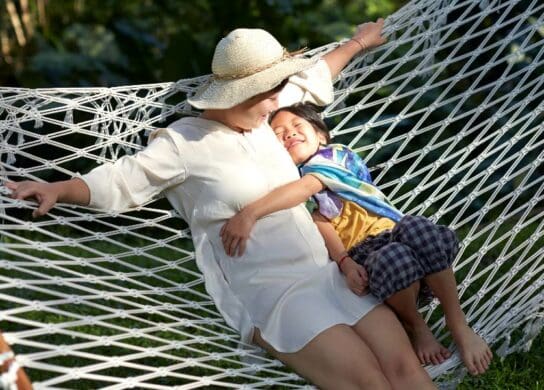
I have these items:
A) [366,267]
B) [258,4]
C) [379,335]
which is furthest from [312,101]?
[258,4]

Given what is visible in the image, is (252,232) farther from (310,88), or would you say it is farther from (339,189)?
(310,88)

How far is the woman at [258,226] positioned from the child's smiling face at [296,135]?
53 mm

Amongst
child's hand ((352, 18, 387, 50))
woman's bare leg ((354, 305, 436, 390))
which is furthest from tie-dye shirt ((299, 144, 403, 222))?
child's hand ((352, 18, 387, 50))

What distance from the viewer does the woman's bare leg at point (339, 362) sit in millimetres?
1987

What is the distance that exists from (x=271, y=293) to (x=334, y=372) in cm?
22

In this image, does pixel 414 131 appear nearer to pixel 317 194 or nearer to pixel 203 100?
pixel 317 194

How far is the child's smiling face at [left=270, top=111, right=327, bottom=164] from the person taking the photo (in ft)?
7.53

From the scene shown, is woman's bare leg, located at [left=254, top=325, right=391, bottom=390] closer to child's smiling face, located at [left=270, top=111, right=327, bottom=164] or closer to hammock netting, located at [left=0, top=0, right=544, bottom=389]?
hammock netting, located at [left=0, top=0, right=544, bottom=389]

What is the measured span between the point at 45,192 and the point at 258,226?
46cm

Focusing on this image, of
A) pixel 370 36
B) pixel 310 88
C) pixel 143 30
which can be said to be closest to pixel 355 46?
pixel 370 36

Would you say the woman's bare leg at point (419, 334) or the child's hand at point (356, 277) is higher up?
the child's hand at point (356, 277)

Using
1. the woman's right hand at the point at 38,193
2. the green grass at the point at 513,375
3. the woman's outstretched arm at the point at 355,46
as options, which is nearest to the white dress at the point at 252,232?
the woman's right hand at the point at 38,193

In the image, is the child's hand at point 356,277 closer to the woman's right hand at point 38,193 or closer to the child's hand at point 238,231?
the child's hand at point 238,231

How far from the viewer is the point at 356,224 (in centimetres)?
225
